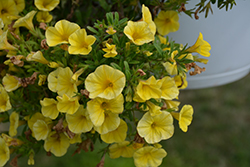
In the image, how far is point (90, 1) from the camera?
51.5 inches

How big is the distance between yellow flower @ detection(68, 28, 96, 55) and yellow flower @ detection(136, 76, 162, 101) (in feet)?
0.64

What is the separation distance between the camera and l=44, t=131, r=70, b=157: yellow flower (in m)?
1.00

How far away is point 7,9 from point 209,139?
6.39ft

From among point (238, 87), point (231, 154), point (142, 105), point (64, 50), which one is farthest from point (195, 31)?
point (238, 87)

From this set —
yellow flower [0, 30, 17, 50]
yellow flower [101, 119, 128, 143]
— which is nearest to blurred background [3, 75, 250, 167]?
yellow flower [101, 119, 128, 143]

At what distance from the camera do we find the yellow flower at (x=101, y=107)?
79 centimetres

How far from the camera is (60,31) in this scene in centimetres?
87

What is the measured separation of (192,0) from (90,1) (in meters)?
0.50

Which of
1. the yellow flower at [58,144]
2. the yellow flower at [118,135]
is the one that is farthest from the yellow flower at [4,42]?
the yellow flower at [118,135]

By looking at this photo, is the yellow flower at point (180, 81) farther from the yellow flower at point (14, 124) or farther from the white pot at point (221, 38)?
the yellow flower at point (14, 124)

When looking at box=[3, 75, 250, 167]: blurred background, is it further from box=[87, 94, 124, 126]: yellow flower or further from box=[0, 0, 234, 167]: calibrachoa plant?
box=[87, 94, 124, 126]: yellow flower

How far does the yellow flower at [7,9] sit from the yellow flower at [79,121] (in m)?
0.49

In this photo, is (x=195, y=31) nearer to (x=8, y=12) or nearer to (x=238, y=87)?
(x=8, y=12)

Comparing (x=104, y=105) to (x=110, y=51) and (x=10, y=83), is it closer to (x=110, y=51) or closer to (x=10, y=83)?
(x=110, y=51)
